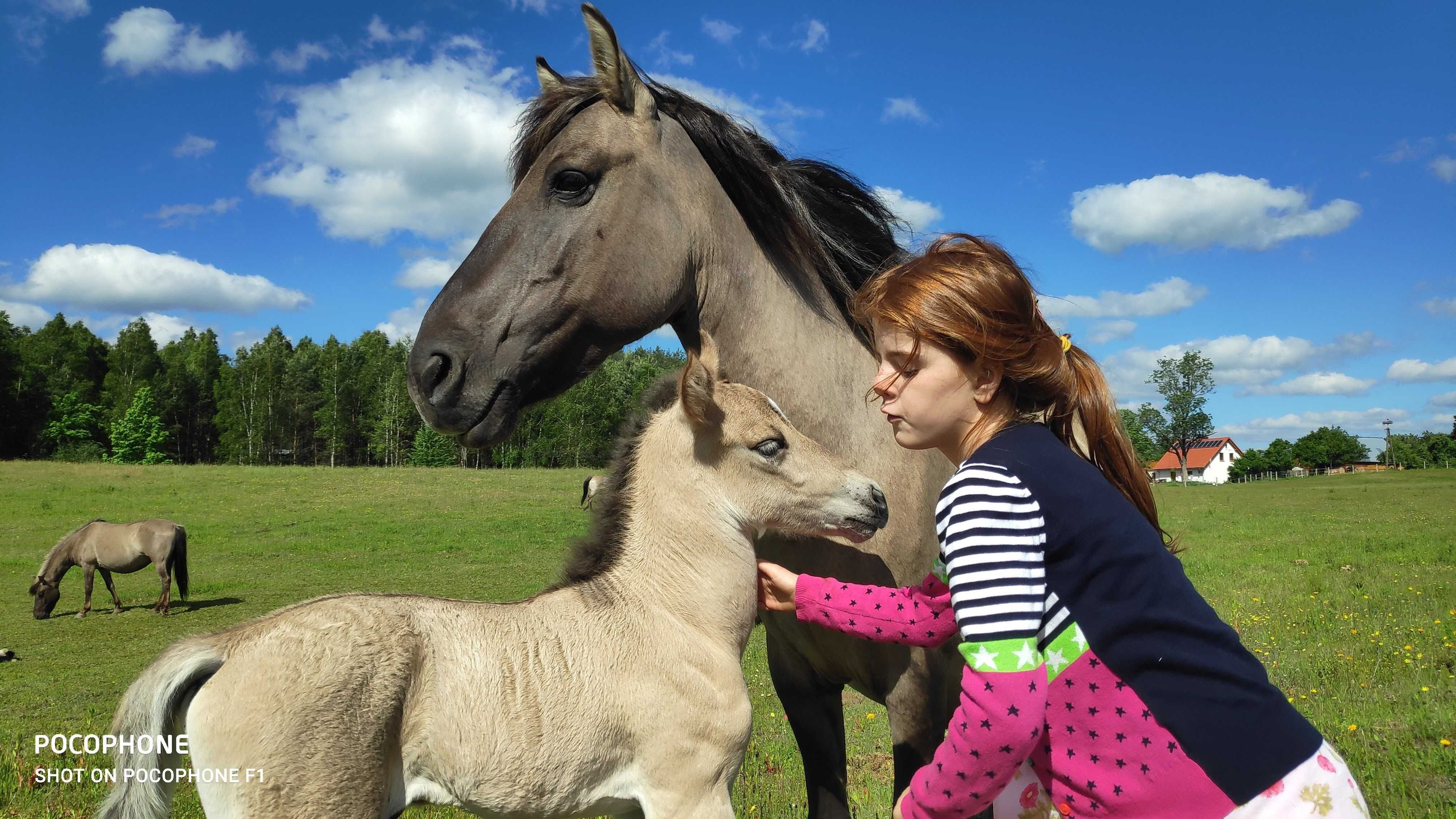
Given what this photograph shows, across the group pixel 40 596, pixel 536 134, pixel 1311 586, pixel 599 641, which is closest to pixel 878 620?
pixel 599 641

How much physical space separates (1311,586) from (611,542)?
13.3 m

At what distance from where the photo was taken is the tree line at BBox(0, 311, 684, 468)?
5375 cm

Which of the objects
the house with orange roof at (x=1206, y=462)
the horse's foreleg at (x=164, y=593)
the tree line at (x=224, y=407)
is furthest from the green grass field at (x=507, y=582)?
the house with orange roof at (x=1206, y=462)

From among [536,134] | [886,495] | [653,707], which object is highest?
[536,134]

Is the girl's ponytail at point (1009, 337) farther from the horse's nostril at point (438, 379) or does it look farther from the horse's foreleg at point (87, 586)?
the horse's foreleg at point (87, 586)

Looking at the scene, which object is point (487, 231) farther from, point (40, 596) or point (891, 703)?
point (40, 596)

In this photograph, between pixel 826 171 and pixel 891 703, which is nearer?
pixel 891 703

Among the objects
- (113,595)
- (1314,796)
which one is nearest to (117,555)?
(113,595)

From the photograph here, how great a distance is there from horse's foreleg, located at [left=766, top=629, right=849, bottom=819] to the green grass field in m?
1.75

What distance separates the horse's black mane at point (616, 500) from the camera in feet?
10.6

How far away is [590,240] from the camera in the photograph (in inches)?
101

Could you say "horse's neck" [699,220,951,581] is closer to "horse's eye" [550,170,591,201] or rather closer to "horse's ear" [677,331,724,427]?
"horse's ear" [677,331,724,427]

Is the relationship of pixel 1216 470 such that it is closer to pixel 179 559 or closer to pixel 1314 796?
pixel 179 559

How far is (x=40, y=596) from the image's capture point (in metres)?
14.1
